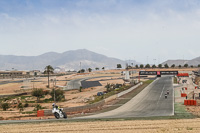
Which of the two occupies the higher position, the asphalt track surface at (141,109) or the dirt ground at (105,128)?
the dirt ground at (105,128)

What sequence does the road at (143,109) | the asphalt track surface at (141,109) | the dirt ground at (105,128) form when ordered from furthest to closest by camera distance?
the road at (143,109) → the asphalt track surface at (141,109) → the dirt ground at (105,128)

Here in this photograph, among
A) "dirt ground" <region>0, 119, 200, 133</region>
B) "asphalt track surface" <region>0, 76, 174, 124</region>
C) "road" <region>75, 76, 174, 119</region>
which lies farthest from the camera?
"road" <region>75, 76, 174, 119</region>

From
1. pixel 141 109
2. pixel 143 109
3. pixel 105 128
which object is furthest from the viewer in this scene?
pixel 141 109

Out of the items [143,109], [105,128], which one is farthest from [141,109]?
[105,128]

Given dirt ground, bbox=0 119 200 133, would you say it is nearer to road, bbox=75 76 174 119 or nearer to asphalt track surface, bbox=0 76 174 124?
asphalt track surface, bbox=0 76 174 124

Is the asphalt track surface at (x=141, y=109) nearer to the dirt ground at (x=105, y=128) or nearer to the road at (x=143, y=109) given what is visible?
the road at (x=143, y=109)

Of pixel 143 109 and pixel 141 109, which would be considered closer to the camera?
pixel 143 109

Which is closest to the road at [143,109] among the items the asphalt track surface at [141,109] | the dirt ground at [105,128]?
the asphalt track surface at [141,109]

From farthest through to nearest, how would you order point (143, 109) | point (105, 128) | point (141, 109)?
point (141, 109) < point (143, 109) < point (105, 128)

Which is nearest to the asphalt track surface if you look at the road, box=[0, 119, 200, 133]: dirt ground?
the road

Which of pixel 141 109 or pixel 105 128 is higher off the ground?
pixel 105 128

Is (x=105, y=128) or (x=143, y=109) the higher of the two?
(x=105, y=128)

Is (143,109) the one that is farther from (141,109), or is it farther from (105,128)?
(105,128)

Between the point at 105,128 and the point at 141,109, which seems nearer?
the point at 105,128
